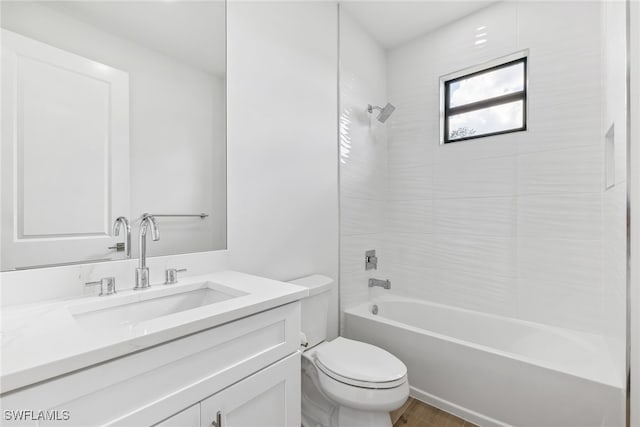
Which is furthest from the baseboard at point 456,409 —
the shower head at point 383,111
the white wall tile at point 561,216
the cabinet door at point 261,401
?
the shower head at point 383,111

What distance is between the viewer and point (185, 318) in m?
0.74

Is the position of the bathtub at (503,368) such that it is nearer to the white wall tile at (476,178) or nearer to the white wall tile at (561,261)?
the white wall tile at (561,261)

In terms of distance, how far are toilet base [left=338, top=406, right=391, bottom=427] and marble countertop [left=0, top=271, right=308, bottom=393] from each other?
78 centimetres

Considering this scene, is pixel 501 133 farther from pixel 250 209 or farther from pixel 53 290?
pixel 53 290

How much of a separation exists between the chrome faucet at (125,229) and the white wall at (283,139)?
0.43 m

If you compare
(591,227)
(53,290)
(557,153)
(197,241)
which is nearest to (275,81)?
(197,241)

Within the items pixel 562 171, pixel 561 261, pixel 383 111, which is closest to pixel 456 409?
pixel 561 261

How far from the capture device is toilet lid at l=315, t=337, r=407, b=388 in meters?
1.28

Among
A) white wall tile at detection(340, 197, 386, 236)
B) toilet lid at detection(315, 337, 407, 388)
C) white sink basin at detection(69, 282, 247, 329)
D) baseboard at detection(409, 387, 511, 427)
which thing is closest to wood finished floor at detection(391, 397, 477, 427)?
baseboard at detection(409, 387, 511, 427)

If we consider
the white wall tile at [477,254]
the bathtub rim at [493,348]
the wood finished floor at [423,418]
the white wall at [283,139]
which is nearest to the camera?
the bathtub rim at [493,348]

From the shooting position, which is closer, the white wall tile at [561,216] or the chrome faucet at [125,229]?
the chrome faucet at [125,229]

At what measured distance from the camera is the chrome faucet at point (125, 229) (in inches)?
42.0

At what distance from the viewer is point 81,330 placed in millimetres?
665

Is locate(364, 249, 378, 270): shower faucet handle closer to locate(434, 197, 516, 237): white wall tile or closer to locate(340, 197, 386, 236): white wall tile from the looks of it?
locate(340, 197, 386, 236): white wall tile
